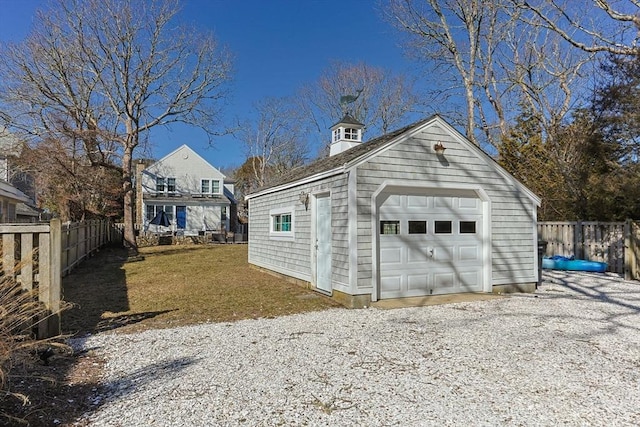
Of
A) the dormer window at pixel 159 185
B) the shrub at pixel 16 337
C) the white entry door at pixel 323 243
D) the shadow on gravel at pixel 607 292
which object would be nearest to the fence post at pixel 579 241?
the shadow on gravel at pixel 607 292

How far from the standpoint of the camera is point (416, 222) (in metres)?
8.06

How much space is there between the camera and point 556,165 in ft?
51.5

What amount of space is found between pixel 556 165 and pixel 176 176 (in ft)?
83.9

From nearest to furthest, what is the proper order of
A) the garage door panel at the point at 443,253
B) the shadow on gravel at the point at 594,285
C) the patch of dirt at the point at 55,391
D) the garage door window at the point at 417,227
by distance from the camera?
the patch of dirt at the point at 55,391 → the shadow on gravel at the point at 594,285 → the garage door window at the point at 417,227 → the garage door panel at the point at 443,253

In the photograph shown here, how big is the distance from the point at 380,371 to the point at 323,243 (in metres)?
4.61

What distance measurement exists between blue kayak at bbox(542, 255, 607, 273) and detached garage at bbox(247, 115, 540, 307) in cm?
433

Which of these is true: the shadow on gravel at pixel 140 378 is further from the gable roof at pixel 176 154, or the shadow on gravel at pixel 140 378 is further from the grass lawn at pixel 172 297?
the gable roof at pixel 176 154

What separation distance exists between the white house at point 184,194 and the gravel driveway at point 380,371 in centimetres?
2475

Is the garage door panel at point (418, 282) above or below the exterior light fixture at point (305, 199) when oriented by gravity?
below

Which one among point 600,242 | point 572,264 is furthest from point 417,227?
point 600,242

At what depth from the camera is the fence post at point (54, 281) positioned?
4.80 m

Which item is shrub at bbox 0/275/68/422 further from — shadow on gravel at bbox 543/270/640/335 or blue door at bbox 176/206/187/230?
blue door at bbox 176/206/187/230

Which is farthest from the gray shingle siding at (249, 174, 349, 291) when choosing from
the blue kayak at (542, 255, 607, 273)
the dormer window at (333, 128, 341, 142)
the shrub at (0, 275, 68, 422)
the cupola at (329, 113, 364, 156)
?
the blue kayak at (542, 255, 607, 273)

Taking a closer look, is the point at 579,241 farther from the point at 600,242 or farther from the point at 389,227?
the point at 389,227
